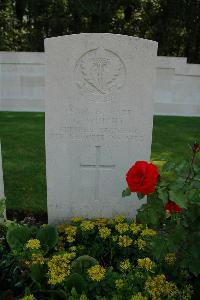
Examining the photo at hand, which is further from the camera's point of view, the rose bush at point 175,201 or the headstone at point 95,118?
the headstone at point 95,118

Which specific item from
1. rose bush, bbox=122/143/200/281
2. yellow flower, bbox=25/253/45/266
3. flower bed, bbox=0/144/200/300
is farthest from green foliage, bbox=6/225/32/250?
rose bush, bbox=122/143/200/281

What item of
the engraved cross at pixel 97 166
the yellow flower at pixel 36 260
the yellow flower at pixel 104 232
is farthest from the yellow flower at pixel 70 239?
the engraved cross at pixel 97 166

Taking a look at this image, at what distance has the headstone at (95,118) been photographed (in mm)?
3449

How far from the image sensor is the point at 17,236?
127 inches

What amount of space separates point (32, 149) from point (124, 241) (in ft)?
12.3

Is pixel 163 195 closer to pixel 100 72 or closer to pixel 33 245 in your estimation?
pixel 33 245

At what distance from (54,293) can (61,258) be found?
0.24m

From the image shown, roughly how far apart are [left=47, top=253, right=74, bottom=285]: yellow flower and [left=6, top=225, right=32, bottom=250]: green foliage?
1.47ft

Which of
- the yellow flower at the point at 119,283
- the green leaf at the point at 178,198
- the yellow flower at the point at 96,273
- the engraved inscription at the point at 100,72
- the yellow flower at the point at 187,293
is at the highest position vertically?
the engraved inscription at the point at 100,72

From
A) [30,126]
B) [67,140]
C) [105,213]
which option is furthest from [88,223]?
[30,126]

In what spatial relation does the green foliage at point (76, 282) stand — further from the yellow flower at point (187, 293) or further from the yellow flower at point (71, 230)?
the yellow flower at point (71, 230)

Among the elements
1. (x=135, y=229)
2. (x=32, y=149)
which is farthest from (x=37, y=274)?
(x=32, y=149)

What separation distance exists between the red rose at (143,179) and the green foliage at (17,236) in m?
1.45

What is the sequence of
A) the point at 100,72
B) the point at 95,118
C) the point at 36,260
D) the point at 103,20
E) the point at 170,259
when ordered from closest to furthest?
the point at 36,260
the point at 170,259
the point at 100,72
the point at 95,118
the point at 103,20
